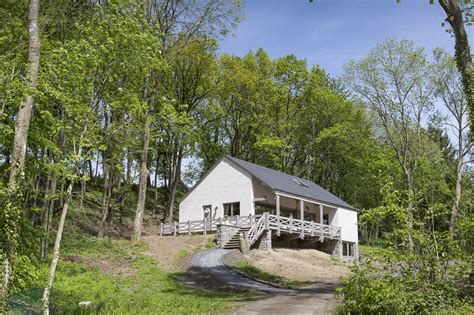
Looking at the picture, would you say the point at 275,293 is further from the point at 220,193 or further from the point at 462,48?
the point at 220,193

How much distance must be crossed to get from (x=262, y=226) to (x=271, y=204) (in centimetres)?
641

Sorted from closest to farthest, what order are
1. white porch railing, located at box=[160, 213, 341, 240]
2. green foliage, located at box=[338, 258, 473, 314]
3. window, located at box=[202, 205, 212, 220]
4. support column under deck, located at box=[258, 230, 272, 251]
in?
green foliage, located at box=[338, 258, 473, 314] → support column under deck, located at box=[258, 230, 272, 251] → white porch railing, located at box=[160, 213, 341, 240] → window, located at box=[202, 205, 212, 220]

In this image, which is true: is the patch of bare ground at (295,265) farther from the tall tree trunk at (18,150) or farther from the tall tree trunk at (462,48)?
the tall tree trunk at (18,150)

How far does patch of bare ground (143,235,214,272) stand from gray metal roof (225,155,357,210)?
610cm

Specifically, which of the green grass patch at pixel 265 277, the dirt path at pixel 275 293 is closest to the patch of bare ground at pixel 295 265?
the green grass patch at pixel 265 277

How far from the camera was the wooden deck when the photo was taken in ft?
95.2

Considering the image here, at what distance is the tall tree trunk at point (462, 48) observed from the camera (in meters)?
13.8

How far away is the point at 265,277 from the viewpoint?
21.8m

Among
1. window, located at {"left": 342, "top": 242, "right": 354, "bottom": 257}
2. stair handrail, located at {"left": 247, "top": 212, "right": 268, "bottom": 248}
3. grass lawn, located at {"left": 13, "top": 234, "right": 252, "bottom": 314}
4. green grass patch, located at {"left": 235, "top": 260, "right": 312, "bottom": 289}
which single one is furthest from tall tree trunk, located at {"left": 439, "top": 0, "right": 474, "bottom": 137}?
window, located at {"left": 342, "top": 242, "right": 354, "bottom": 257}

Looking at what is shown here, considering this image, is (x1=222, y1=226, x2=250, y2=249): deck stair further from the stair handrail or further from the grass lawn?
the grass lawn

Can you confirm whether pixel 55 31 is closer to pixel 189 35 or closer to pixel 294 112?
pixel 189 35

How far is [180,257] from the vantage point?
24812mm

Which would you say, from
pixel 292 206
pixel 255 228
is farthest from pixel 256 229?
pixel 292 206

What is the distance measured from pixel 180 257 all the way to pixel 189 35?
14.0 meters
